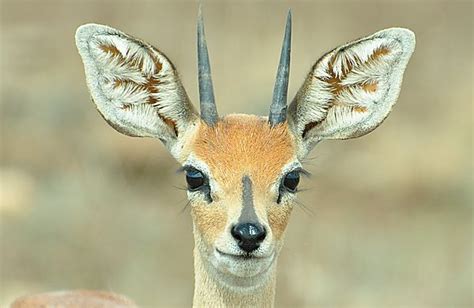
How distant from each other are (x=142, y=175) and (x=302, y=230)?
2.43m

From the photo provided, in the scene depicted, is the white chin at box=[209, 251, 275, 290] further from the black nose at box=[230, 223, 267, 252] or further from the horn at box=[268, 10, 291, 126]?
the horn at box=[268, 10, 291, 126]

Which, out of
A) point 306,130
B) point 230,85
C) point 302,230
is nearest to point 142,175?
point 230,85

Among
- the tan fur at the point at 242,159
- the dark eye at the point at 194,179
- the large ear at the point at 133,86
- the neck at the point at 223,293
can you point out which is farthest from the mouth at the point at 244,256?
the large ear at the point at 133,86

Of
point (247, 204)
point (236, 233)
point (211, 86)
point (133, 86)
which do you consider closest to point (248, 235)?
point (236, 233)

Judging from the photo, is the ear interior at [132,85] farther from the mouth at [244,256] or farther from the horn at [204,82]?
the mouth at [244,256]

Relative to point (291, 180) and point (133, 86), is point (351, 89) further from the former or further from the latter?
point (133, 86)

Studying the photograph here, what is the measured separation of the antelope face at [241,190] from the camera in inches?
212

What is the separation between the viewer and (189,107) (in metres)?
6.03

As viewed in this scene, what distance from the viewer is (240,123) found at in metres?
5.95

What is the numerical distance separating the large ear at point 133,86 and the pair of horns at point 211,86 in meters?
0.12

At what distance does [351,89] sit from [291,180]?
2.35 ft

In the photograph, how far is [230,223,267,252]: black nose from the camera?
530cm

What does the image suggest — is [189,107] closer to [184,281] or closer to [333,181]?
[184,281]

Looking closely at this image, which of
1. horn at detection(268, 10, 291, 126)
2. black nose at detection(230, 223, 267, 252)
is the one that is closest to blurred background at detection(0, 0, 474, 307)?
horn at detection(268, 10, 291, 126)
